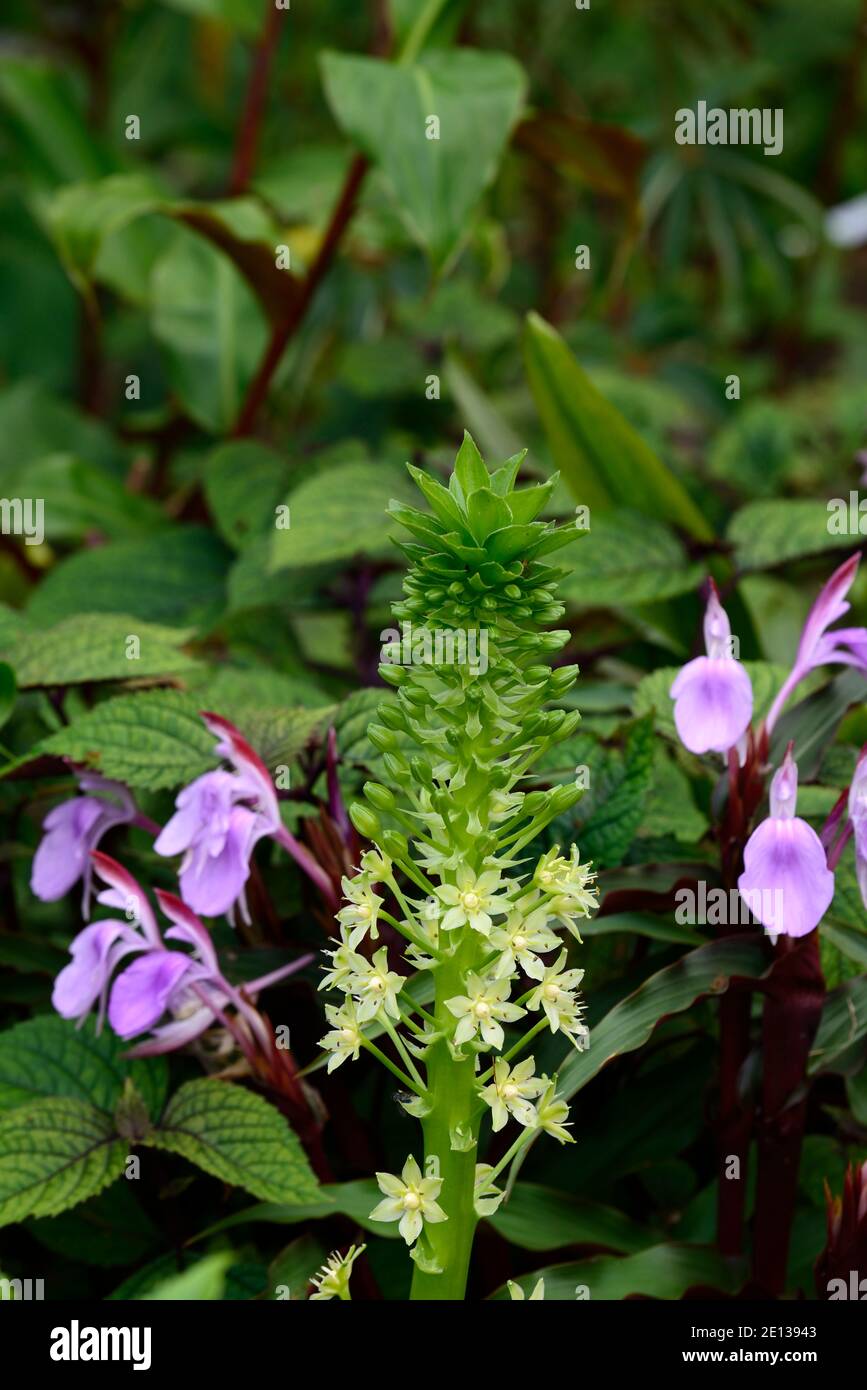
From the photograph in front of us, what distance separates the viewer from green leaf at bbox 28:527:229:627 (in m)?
1.27

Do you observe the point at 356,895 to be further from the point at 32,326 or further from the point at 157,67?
the point at 157,67

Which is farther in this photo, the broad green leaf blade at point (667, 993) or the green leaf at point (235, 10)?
the green leaf at point (235, 10)

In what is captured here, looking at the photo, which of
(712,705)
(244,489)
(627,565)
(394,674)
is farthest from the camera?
(244,489)

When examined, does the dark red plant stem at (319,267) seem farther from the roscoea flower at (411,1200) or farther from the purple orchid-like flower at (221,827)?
the roscoea flower at (411,1200)

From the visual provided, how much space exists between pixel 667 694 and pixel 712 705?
8.1 inches

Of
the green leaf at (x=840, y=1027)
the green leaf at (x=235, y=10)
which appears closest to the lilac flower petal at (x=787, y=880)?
the green leaf at (x=840, y=1027)

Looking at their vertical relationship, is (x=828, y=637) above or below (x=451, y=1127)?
above

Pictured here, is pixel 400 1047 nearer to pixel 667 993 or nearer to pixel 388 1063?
pixel 388 1063

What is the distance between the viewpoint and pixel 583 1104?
82 centimetres

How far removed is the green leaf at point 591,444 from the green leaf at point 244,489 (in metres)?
0.28

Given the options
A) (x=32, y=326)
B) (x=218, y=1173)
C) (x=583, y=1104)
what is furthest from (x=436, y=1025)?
(x=32, y=326)

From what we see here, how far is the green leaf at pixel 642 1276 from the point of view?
0.69m

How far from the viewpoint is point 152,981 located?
709mm

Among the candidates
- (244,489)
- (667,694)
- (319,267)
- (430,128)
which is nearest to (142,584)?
(244,489)
